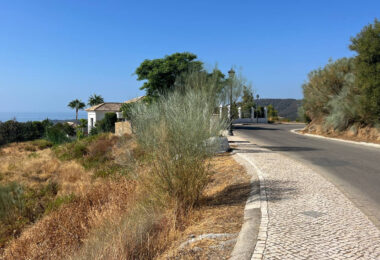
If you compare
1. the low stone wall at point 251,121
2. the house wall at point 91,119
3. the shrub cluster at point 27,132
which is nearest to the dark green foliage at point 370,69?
the shrub cluster at point 27,132

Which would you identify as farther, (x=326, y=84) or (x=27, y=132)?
(x=27, y=132)

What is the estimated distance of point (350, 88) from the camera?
73.3 feet

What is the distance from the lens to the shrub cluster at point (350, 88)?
1825cm

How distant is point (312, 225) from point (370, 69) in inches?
652

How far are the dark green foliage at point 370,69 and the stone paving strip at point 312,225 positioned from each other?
12.9 meters

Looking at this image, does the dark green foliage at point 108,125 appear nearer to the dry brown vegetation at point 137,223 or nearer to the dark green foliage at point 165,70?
the dark green foliage at point 165,70

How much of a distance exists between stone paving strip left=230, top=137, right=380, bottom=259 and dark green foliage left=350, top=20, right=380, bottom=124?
12877 mm

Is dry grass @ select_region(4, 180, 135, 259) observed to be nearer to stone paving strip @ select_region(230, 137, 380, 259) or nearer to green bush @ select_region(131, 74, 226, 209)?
green bush @ select_region(131, 74, 226, 209)

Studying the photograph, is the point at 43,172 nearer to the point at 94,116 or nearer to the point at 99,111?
the point at 99,111

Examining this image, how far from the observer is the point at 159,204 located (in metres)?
6.09

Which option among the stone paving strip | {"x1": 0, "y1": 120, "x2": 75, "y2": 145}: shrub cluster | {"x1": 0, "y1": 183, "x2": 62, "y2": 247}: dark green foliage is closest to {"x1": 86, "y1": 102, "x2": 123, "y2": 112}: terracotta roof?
{"x1": 0, "y1": 120, "x2": 75, "y2": 145}: shrub cluster

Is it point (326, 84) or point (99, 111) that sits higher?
point (326, 84)

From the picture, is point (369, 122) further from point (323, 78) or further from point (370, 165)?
point (370, 165)

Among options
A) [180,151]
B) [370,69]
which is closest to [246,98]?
[370,69]
